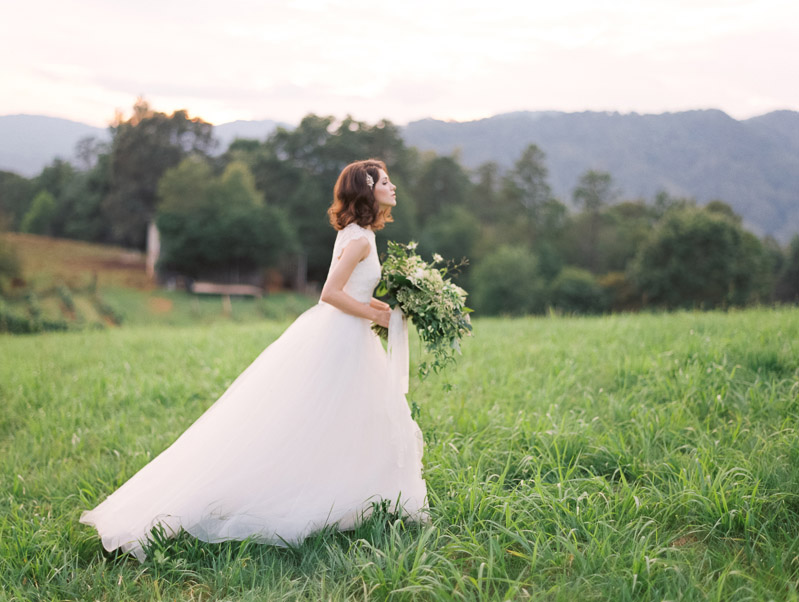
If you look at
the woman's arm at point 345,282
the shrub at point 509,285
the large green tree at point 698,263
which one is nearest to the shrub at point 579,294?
the shrub at point 509,285

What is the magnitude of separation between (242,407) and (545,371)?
4.37 metres

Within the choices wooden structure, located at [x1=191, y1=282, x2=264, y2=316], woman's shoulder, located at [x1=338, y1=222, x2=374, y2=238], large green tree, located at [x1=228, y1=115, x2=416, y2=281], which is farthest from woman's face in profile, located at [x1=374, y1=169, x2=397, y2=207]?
large green tree, located at [x1=228, y1=115, x2=416, y2=281]

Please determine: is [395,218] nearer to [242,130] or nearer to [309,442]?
[242,130]

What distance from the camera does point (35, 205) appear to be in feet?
171

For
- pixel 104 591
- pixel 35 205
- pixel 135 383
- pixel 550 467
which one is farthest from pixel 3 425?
pixel 35 205

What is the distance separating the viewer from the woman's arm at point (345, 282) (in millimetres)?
3818

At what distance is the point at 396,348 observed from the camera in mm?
3910

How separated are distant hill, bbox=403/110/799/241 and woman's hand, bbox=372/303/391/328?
165ft

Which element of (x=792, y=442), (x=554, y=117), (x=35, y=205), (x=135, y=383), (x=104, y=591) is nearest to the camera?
(x=104, y=591)

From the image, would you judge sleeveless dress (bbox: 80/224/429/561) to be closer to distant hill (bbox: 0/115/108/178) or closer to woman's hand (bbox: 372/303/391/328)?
woman's hand (bbox: 372/303/391/328)

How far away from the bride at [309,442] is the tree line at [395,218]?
35.9 m

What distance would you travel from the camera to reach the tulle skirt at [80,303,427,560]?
3670mm

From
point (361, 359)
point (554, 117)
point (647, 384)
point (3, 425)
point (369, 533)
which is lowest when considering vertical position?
point (3, 425)

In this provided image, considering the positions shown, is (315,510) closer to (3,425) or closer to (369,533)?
(369,533)
